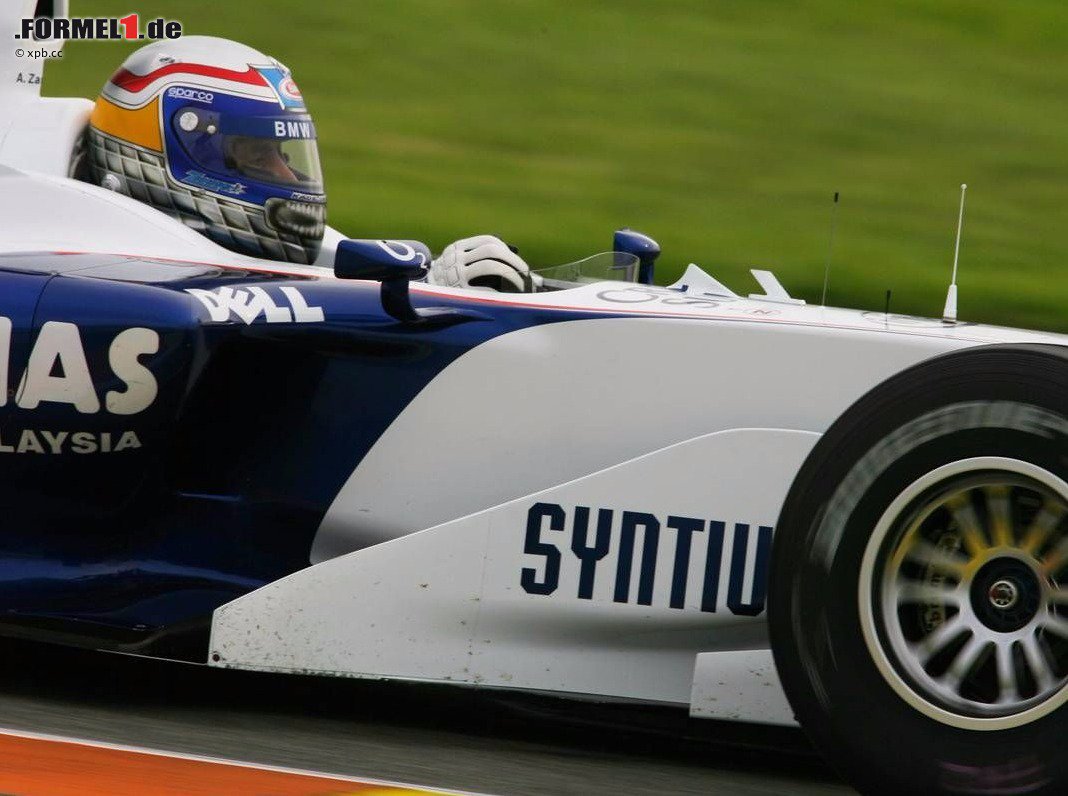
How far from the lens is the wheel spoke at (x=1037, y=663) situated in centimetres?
290

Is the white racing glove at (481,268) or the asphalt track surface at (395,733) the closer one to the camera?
the asphalt track surface at (395,733)

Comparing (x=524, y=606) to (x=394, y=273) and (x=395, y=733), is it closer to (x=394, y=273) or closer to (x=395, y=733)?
(x=395, y=733)

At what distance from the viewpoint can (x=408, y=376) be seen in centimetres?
369

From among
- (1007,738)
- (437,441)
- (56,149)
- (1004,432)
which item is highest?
(56,149)

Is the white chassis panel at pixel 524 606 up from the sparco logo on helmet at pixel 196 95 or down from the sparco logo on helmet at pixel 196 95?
down

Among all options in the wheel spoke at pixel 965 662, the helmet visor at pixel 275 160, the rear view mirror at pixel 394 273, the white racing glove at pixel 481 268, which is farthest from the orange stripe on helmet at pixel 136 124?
the wheel spoke at pixel 965 662

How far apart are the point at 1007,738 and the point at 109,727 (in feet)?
5.77

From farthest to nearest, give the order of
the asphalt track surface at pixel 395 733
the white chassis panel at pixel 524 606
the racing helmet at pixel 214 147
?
the racing helmet at pixel 214 147 < the white chassis panel at pixel 524 606 < the asphalt track surface at pixel 395 733

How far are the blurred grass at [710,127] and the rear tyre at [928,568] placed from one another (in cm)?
582

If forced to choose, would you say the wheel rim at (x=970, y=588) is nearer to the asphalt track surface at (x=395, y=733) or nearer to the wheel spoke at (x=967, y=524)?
the wheel spoke at (x=967, y=524)

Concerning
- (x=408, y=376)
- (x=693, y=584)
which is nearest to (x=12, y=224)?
(x=408, y=376)

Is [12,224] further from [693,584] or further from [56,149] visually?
Answer: [693,584]

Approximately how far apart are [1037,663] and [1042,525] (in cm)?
24

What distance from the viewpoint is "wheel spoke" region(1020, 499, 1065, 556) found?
288 cm
